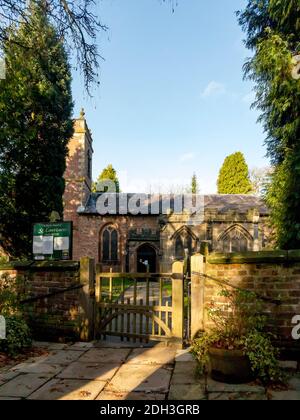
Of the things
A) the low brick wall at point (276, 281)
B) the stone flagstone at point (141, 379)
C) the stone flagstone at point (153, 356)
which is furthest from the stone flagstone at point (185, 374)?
the low brick wall at point (276, 281)

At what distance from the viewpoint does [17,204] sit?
1681 cm

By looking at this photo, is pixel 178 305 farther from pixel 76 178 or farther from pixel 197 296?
pixel 76 178

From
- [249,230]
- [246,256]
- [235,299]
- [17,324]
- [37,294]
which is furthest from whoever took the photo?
[249,230]

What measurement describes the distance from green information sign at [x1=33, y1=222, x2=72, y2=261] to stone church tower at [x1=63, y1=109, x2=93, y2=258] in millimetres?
17729

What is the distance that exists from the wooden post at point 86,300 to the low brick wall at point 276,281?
2.69m

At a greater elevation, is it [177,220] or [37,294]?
[177,220]

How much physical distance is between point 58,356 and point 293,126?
31.3 ft

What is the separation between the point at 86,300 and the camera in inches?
258

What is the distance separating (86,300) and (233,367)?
3.33 metres

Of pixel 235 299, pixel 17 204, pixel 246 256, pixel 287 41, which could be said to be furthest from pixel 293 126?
pixel 17 204

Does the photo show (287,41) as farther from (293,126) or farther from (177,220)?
(177,220)

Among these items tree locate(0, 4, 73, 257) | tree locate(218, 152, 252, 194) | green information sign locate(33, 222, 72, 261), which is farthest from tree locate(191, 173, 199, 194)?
green information sign locate(33, 222, 72, 261)

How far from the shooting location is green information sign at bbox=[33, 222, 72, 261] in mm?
7594

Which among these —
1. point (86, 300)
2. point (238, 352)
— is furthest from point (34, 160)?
point (238, 352)
